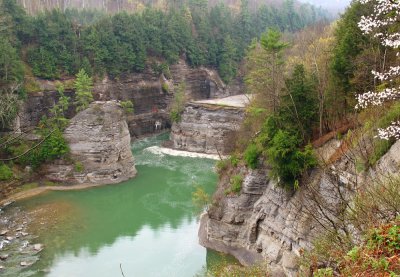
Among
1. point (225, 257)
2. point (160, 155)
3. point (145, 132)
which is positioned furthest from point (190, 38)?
point (225, 257)

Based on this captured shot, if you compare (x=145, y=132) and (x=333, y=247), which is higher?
(x=333, y=247)

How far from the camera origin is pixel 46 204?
3222 centimetres

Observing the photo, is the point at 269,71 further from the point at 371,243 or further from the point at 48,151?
the point at 371,243

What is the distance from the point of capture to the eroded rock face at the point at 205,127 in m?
47.1

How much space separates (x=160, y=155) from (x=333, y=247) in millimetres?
36985

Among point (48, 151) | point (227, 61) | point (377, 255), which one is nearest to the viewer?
point (377, 255)

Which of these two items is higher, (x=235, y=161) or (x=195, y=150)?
(x=235, y=161)

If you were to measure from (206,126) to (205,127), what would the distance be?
6.0 inches

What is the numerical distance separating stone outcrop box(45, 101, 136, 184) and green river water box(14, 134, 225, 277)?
5.15 ft

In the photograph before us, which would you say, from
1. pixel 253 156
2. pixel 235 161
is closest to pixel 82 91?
pixel 235 161

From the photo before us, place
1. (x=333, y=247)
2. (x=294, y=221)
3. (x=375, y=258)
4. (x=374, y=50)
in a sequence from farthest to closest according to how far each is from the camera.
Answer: (x=294, y=221), (x=374, y=50), (x=333, y=247), (x=375, y=258)

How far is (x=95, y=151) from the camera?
1486 inches

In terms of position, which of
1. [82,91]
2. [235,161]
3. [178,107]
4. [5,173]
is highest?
[82,91]

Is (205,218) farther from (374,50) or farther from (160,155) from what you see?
(160,155)
